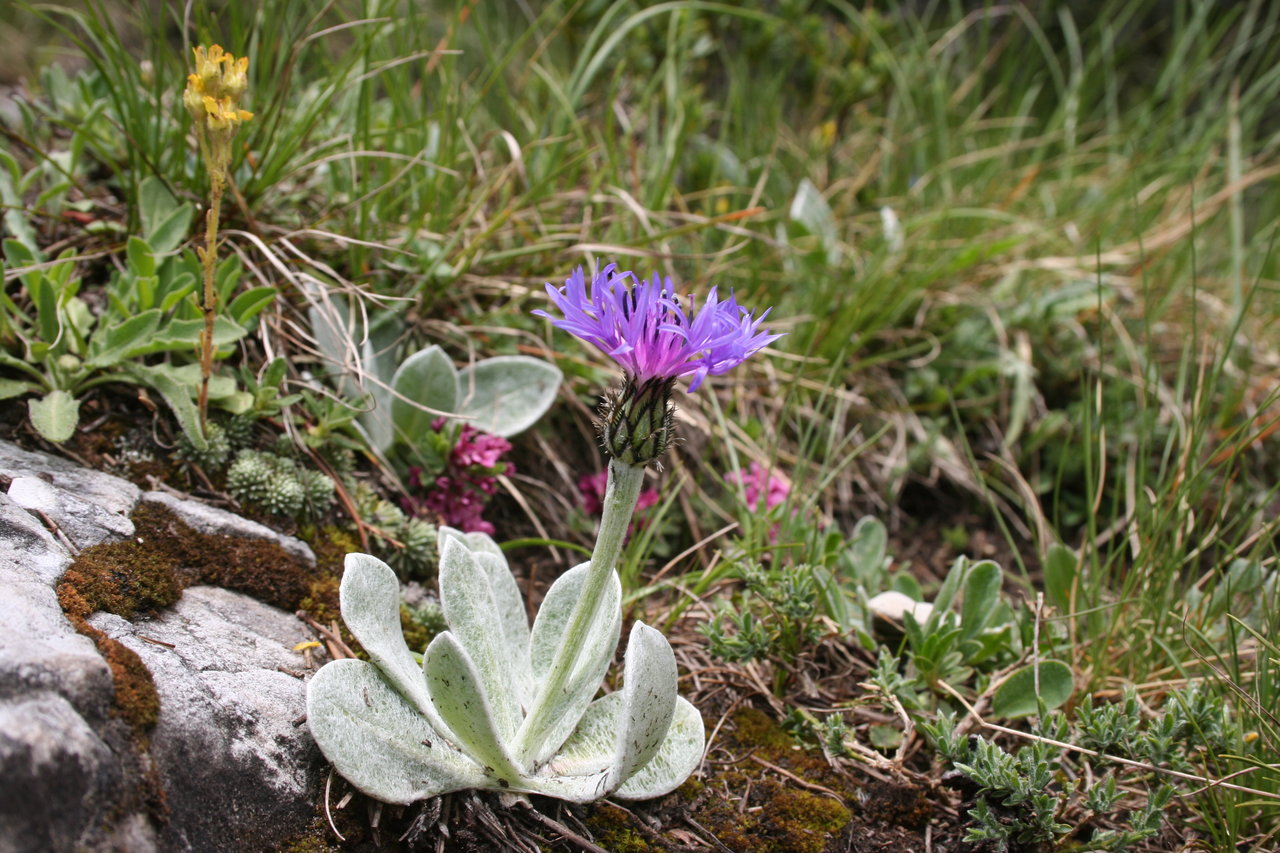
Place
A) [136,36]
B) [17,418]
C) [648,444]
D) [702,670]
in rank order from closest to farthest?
[648,444]
[17,418]
[702,670]
[136,36]

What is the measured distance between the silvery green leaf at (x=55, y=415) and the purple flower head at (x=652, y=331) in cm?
113

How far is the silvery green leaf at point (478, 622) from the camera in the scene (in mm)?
1772

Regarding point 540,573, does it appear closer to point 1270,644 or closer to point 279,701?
point 279,701

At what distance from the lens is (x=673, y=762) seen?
1.71m

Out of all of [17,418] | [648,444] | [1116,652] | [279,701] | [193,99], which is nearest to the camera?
[648,444]

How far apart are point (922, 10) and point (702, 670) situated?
16.6 ft

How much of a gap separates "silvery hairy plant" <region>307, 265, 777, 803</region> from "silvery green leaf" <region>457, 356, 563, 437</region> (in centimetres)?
66

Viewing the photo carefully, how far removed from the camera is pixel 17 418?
1.98 m

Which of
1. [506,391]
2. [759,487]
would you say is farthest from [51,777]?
[759,487]

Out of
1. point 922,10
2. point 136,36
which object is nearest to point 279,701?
point 136,36

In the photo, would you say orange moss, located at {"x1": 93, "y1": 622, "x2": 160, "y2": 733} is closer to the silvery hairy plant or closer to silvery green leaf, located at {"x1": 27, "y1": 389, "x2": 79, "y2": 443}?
the silvery hairy plant

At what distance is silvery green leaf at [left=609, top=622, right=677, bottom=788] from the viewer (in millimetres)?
1433

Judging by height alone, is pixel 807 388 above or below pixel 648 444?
below

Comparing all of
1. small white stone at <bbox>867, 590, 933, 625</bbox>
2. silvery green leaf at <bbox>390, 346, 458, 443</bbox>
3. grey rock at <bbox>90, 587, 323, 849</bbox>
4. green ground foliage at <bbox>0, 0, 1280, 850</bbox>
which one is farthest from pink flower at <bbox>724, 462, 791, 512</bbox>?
grey rock at <bbox>90, 587, 323, 849</bbox>
